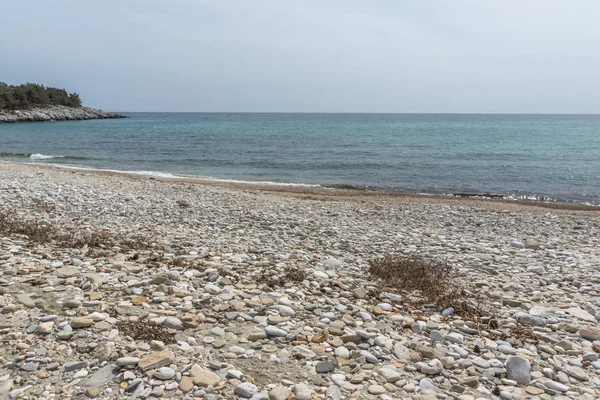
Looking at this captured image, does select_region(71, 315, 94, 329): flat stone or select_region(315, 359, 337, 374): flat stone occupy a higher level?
select_region(71, 315, 94, 329): flat stone

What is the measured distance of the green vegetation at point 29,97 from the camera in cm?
9950

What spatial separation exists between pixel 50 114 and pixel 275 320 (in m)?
121

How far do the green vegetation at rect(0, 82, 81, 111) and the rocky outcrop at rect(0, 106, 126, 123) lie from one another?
2.21 m

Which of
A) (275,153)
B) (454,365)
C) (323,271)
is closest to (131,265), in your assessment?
(323,271)

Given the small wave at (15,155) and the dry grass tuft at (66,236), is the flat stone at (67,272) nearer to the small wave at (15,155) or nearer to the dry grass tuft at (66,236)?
the dry grass tuft at (66,236)

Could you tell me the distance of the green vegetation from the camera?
99500mm

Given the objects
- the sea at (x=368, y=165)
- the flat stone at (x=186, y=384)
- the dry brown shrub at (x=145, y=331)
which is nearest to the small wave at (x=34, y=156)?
the sea at (x=368, y=165)

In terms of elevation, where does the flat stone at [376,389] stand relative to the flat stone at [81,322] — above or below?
below

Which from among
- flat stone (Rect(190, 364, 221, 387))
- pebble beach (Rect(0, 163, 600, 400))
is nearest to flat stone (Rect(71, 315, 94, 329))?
pebble beach (Rect(0, 163, 600, 400))

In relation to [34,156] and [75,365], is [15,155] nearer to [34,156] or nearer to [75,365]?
[34,156]

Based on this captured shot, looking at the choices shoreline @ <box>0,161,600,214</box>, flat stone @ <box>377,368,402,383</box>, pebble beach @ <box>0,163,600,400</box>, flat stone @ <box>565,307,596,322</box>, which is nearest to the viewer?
pebble beach @ <box>0,163,600,400</box>

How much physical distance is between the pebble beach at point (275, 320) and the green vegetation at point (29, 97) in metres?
110

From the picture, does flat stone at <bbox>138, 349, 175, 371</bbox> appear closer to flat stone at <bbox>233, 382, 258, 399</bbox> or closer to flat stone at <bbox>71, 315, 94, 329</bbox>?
flat stone at <bbox>233, 382, 258, 399</bbox>

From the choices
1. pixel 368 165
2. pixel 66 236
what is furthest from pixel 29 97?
pixel 66 236
